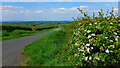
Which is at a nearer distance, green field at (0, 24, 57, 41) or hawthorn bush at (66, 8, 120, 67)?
hawthorn bush at (66, 8, 120, 67)

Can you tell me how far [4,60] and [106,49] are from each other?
5347 millimetres

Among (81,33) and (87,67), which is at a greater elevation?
(81,33)

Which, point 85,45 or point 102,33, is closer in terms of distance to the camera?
point 85,45

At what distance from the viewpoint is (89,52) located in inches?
193

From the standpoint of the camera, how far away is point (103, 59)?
485 centimetres

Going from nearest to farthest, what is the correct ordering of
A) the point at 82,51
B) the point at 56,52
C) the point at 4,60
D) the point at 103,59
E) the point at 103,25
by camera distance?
the point at 103,59
the point at 82,51
the point at 103,25
the point at 4,60
the point at 56,52

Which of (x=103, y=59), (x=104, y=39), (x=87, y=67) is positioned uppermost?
(x=104, y=39)

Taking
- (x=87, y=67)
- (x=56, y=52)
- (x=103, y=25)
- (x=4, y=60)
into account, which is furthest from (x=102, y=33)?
(x=4, y=60)

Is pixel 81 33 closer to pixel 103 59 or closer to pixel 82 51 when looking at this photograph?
pixel 82 51

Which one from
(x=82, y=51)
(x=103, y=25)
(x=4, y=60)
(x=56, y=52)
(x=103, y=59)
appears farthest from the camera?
(x=56, y=52)

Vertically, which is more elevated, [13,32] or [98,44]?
[98,44]

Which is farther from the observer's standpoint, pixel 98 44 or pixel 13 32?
pixel 13 32

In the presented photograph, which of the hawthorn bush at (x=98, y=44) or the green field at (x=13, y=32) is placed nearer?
the hawthorn bush at (x=98, y=44)

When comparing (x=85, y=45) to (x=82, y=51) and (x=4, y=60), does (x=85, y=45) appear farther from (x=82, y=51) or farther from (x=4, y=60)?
(x=4, y=60)
